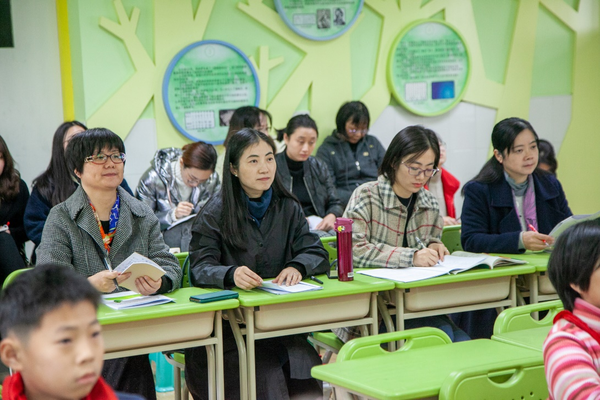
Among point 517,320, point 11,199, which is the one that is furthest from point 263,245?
point 11,199

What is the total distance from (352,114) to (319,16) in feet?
2.62

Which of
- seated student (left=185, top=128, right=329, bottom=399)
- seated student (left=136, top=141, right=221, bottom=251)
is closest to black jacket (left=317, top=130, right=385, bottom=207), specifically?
seated student (left=136, top=141, right=221, bottom=251)

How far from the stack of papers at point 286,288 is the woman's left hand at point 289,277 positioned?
2 cm

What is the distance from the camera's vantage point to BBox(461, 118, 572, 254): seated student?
12.3 feet

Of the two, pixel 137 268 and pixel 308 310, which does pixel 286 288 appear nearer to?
pixel 308 310

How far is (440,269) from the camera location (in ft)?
10.6

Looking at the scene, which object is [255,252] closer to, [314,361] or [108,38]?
[314,361]

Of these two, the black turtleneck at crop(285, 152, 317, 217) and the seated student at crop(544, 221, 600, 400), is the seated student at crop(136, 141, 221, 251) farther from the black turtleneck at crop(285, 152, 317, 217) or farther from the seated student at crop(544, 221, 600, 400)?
the seated student at crop(544, 221, 600, 400)

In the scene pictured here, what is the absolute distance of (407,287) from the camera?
3.06 meters

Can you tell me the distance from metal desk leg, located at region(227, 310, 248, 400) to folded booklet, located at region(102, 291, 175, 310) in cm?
26

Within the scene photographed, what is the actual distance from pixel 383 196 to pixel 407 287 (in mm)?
639

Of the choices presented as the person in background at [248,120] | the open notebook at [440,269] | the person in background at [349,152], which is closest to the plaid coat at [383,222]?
the open notebook at [440,269]

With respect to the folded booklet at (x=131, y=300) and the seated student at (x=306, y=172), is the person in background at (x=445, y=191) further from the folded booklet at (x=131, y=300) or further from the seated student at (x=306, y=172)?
the folded booklet at (x=131, y=300)

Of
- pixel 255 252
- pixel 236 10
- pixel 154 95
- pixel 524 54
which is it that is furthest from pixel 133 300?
pixel 524 54
